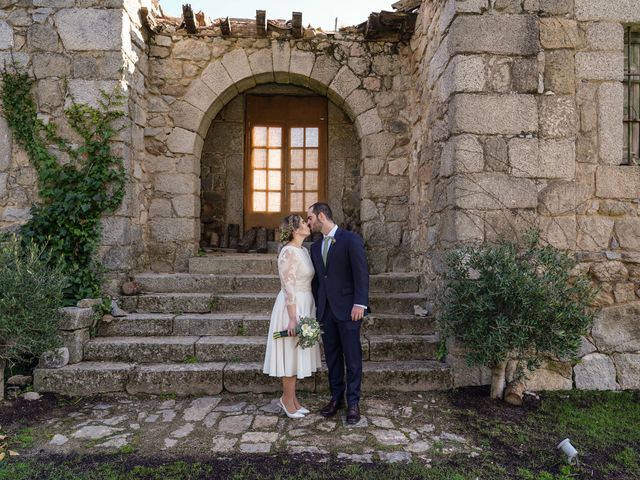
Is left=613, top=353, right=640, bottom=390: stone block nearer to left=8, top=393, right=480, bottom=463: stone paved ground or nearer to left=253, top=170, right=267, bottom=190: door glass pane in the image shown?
left=8, top=393, right=480, bottom=463: stone paved ground

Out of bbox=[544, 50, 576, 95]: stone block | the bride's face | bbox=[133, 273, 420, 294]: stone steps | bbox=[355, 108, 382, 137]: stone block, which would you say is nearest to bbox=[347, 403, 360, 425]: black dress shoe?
the bride's face

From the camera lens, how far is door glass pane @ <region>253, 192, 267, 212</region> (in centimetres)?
698

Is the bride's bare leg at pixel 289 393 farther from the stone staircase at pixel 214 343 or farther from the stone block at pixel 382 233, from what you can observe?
the stone block at pixel 382 233

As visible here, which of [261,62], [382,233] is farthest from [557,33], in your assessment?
[261,62]

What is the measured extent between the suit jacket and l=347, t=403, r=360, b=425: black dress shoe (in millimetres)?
642

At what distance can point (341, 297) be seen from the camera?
3346 mm

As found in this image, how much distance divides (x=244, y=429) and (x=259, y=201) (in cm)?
425

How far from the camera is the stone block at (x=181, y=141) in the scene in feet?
18.3

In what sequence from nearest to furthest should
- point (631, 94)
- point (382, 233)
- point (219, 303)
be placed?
point (631, 94)
point (219, 303)
point (382, 233)

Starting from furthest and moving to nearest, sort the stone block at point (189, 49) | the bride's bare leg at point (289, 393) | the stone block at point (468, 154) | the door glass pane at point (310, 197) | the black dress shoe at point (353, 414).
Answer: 1. the door glass pane at point (310, 197)
2. the stone block at point (189, 49)
3. the stone block at point (468, 154)
4. the bride's bare leg at point (289, 393)
5. the black dress shoe at point (353, 414)

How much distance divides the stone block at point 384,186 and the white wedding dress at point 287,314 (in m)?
2.56

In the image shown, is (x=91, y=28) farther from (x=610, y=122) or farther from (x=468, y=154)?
(x=610, y=122)

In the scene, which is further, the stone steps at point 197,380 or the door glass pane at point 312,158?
the door glass pane at point 312,158

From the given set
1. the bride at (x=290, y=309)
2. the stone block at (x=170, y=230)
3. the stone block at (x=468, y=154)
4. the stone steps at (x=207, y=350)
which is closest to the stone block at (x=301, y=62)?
the stone block at (x=170, y=230)
